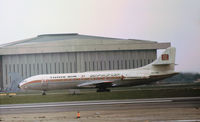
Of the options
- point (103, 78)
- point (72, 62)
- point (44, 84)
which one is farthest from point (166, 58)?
point (44, 84)

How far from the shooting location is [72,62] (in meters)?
30.9

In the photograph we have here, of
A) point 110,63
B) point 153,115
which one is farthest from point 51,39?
point 153,115

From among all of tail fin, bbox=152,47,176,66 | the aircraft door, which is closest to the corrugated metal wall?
tail fin, bbox=152,47,176,66

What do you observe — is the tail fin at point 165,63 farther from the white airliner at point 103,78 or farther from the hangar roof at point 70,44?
the hangar roof at point 70,44

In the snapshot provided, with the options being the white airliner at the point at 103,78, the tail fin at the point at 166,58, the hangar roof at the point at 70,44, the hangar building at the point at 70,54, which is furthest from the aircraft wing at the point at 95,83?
the tail fin at the point at 166,58

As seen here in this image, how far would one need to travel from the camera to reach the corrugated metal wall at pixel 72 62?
28.2 m

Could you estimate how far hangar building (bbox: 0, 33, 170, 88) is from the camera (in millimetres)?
28297

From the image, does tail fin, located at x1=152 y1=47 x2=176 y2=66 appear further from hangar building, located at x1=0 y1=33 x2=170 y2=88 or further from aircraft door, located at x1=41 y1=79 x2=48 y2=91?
aircraft door, located at x1=41 y1=79 x2=48 y2=91

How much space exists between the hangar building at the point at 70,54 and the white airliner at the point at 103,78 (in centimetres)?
95

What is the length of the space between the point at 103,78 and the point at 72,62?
507 centimetres

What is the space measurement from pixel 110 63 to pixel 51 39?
24.8 ft

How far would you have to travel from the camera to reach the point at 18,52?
2819cm

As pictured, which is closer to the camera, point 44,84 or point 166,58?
point 44,84

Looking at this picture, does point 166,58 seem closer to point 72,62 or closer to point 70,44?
point 72,62
